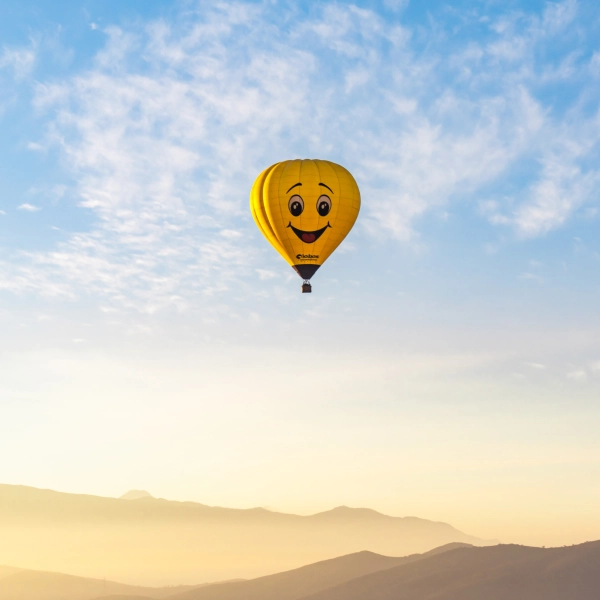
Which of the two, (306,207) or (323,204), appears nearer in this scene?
(306,207)

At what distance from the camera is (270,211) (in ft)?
291

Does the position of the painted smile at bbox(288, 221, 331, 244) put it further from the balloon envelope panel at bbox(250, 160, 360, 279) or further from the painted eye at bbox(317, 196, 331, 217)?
the painted eye at bbox(317, 196, 331, 217)

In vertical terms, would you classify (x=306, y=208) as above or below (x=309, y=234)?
above

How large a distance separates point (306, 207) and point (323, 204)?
172 centimetres

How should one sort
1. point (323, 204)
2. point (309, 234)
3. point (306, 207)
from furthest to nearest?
1. point (309, 234)
2. point (323, 204)
3. point (306, 207)

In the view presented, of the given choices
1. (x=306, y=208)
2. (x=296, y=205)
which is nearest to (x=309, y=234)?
(x=306, y=208)

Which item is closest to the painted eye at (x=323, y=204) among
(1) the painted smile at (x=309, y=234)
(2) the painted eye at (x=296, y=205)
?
(1) the painted smile at (x=309, y=234)

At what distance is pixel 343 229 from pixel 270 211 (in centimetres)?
755

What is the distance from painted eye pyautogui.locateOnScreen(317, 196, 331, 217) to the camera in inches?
3479

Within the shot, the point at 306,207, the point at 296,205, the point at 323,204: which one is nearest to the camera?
the point at 296,205

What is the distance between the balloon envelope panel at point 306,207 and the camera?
8806cm

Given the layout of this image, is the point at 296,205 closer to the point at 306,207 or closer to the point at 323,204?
the point at 306,207

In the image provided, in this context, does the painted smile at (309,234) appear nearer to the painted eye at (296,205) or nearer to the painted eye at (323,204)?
the painted eye at (323,204)

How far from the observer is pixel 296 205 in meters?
88.0
